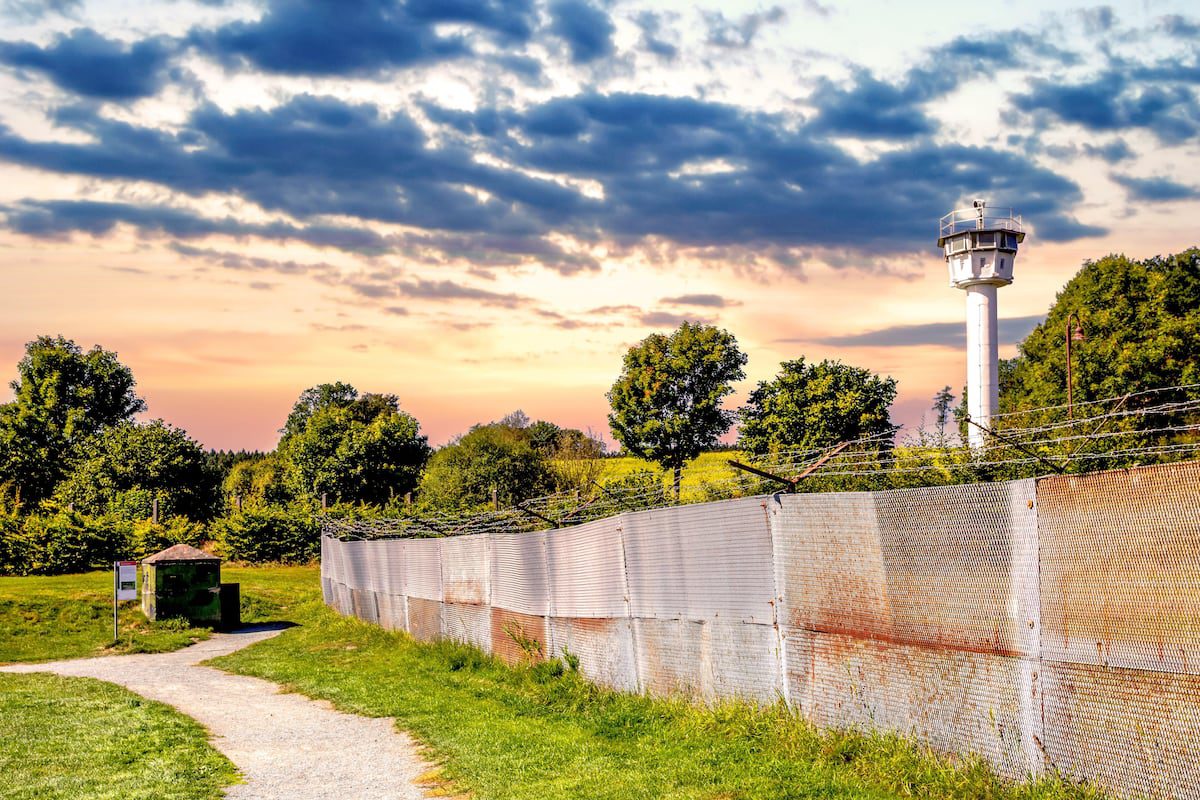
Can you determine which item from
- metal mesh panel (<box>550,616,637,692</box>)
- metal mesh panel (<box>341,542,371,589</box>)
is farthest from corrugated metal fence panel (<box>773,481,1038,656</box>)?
metal mesh panel (<box>341,542,371,589</box>)

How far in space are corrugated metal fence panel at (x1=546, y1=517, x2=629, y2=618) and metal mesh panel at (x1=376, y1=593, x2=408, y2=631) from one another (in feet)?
26.2

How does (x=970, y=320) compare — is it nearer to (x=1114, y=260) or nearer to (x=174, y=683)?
(x=1114, y=260)

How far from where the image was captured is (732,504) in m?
10.6

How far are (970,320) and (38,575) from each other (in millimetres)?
41435

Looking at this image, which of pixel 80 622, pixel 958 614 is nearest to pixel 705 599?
pixel 958 614

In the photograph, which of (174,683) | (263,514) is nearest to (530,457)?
(263,514)

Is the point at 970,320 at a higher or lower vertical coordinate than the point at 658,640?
higher

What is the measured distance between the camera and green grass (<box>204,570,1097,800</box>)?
26.4ft

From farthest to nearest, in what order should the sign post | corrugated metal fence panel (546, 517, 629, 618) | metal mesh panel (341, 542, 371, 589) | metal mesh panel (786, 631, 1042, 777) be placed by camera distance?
metal mesh panel (341, 542, 371, 589) → the sign post → corrugated metal fence panel (546, 517, 629, 618) → metal mesh panel (786, 631, 1042, 777)

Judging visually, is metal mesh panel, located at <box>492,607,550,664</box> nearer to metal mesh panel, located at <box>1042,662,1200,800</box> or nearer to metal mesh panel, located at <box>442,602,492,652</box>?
metal mesh panel, located at <box>442,602,492,652</box>

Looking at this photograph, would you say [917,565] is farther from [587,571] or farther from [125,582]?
[125,582]

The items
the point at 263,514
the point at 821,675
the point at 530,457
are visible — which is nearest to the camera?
the point at 821,675

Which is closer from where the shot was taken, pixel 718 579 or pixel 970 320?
pixel 718 579

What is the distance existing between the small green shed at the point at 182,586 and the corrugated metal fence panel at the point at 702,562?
17735 mm
